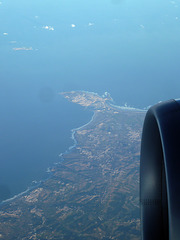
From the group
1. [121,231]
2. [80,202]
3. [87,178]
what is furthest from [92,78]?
[121,231]

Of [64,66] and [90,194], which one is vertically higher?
[64,66]

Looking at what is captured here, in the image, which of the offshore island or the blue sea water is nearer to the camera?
the offshore island

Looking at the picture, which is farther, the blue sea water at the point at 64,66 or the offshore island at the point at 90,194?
the blue sea water at the point at 64,66

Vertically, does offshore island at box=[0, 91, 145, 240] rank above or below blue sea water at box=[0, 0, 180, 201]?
below

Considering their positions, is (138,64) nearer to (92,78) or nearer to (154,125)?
(92,78)

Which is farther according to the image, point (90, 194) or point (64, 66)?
point (64, 66)
